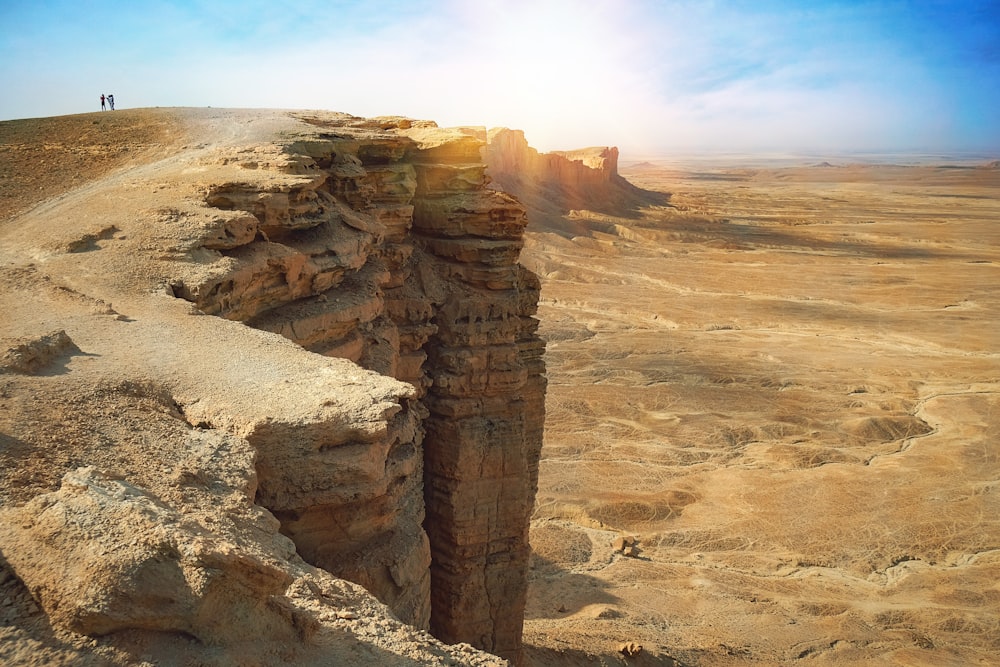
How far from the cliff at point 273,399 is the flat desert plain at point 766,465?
4069mm

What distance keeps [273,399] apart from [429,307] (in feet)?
17.4

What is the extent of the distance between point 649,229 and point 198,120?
150ft

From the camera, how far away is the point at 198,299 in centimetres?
599

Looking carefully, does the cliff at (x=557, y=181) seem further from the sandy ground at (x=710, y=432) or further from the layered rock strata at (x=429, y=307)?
the layered rock strata at (x=429, y=307)

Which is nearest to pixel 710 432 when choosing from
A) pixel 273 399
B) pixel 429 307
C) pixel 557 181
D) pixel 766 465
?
pixel 766 465

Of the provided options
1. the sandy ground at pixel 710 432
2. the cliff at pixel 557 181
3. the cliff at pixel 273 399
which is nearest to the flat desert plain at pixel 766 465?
the sandy ground at pixel 710 432

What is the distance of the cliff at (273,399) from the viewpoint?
290 centimetres

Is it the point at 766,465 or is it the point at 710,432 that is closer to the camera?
the point at 766,465

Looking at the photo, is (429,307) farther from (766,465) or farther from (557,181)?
(557,181)

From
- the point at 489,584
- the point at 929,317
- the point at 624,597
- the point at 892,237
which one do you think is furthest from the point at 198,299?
the point at 892,237

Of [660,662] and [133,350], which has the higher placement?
[133,350]

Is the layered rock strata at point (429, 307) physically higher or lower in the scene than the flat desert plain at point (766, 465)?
higher

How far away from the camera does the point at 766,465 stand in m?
20.1

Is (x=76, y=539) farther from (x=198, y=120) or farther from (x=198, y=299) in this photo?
(x=198, y=120)
